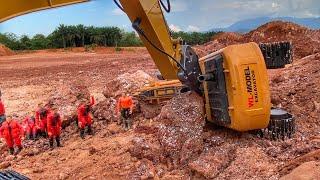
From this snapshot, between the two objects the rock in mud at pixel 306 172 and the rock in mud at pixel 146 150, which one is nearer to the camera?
the rock in mud at pixel 306 172

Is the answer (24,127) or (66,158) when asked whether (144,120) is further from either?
(24,127)

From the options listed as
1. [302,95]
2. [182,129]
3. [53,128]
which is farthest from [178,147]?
[53,128]

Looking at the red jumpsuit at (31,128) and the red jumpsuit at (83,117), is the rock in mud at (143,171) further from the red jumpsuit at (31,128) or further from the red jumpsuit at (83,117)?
the red jumpsuit at (31,128)

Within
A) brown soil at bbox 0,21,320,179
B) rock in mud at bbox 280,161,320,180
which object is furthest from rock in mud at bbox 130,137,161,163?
rock in mud at bbox 280,161,320,180

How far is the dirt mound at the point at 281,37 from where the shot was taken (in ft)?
72.5

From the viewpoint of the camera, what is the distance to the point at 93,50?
140ft

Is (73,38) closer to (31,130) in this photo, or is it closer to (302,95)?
(31,130)

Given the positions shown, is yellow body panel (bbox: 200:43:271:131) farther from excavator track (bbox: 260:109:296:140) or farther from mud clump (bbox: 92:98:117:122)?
mud clump (bbox: 92:98:117:122)

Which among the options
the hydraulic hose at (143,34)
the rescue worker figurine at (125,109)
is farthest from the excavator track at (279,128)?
the rescue worker figurine at (125,109)

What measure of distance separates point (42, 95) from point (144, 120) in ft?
31.9

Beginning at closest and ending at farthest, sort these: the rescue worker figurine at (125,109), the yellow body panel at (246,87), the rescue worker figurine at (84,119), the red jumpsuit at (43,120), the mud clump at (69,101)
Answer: the yellow body panel at (246,87) < the rescue worker figurine at (125,109) < the rescue worker figurine at (84,119) < the red jumpsuit at (43,120) < the mud clump at (69,101)

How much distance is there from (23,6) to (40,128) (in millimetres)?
7506

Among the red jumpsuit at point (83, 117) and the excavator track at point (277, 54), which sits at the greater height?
the excavator track at point (277, 54)

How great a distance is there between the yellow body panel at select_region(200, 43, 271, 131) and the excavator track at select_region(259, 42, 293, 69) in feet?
14.4
